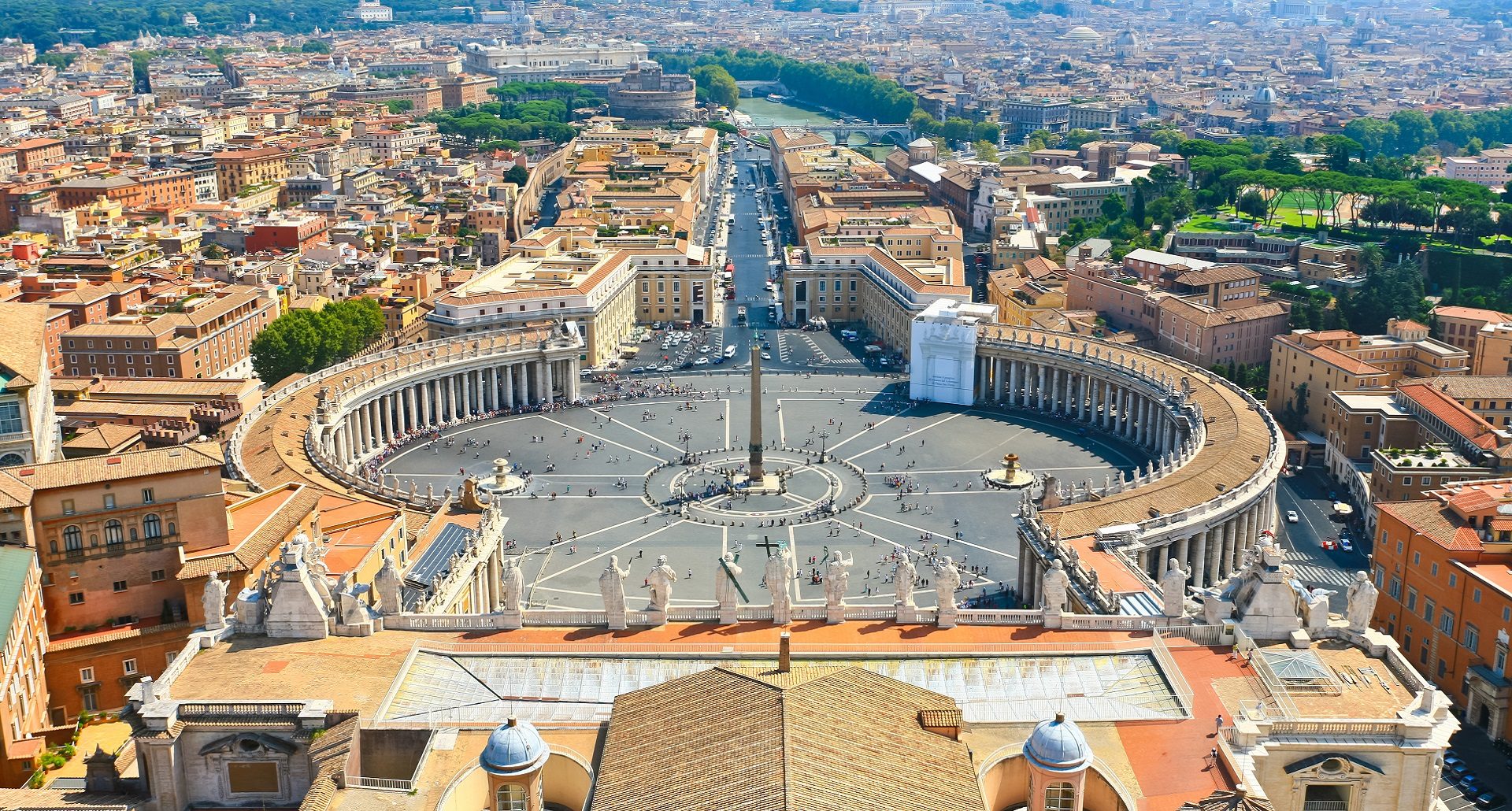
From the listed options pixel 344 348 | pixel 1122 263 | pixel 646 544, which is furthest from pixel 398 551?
pixel 1122 263

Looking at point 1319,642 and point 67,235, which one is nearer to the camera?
point 1319,642

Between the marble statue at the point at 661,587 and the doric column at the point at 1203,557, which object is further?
the doric column at the point at 1203,557

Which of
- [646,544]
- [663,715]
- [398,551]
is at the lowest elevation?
[646,544]

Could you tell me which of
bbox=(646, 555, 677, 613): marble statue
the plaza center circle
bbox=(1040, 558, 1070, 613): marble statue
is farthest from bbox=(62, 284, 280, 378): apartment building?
bbox=(1040, 558, 1070, 613): marble statue

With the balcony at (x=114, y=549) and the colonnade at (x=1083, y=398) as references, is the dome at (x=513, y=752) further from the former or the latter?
the colonnade at (x=1083, y=398)

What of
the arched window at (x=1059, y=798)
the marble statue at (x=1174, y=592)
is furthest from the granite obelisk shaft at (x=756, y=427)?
the arched window at (x=1059, y=798)

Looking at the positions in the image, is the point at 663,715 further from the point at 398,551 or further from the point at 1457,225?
the point at 1457,225

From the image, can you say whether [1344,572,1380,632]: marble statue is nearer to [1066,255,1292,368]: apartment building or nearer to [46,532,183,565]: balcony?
[46,532,183,565]: balcony
